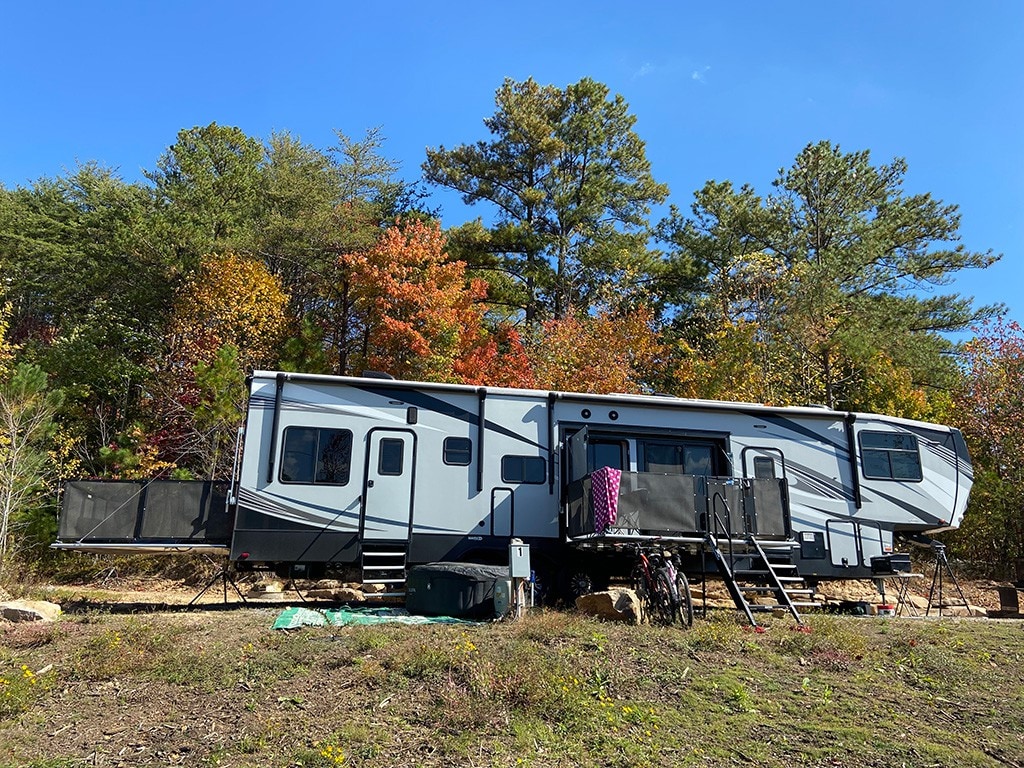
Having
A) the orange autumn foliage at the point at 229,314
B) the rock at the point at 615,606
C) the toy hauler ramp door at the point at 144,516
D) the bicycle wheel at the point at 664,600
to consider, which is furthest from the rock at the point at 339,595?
the orange autumn foliage at the point at 229,314

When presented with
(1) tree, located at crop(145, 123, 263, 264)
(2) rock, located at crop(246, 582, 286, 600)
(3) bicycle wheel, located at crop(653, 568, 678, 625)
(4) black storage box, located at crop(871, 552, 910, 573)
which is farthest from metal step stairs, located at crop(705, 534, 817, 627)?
(1) tree, located at crop(145, 123, 263, 264)

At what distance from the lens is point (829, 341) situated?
Answer: 23.8 m

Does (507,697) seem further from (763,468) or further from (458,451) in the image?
(763,468)

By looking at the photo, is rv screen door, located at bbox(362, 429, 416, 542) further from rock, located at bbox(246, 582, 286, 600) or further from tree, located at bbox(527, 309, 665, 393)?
tree, located at bbox(527, 309, 665, 393)

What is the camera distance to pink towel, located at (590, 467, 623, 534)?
10.3 m

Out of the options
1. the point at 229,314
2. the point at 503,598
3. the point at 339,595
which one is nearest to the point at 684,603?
the point at 503,598

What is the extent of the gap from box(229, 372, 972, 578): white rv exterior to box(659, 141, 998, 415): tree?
9.80 meters

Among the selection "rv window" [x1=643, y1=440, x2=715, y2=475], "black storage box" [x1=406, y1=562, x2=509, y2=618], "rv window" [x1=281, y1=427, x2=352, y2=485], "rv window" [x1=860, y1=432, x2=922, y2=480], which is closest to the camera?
"black storage box" [x1=406, y1=562, x2=509, y2=618]

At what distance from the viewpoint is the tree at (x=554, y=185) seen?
29000mm

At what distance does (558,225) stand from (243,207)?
11.7m

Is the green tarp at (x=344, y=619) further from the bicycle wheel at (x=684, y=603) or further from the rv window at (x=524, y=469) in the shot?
the rv window at (x=524, y=469)

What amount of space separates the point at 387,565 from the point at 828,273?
61.7 ft

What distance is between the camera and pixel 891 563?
1235 cm

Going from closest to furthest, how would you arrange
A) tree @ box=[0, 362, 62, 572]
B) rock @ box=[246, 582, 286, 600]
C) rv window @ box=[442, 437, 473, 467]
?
rv window @ box=[442, 437, 473, 467] < rock @ box=[246, 582, 286, 600] < tree @ box=[0, 362, 62, 572]
